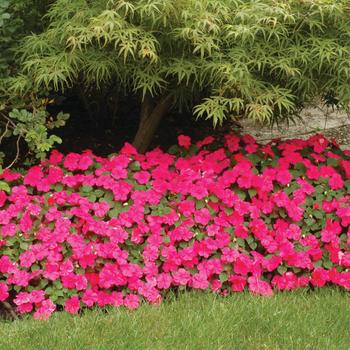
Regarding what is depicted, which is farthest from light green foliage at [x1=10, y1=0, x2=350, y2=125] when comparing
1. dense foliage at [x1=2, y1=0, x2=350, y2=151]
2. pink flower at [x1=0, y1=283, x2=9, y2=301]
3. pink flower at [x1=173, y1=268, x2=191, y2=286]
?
pink flower at [x1=0, y1=283, x2=9, y2=301]

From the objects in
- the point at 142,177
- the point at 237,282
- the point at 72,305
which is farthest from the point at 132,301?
the point at 142,177

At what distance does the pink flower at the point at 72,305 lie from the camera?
3.50 meters

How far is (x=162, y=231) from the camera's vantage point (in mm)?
3818

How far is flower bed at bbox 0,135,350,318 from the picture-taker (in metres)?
3.61

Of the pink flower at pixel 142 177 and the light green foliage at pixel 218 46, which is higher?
the light green foliage at pixel 218 46

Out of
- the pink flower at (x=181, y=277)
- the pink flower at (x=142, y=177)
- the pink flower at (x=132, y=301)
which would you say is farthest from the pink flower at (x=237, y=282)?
the pink flower at (x=142, y=177)

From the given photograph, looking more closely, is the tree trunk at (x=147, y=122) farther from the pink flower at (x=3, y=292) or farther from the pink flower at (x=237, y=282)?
the pink flower at (x=3, y=292)

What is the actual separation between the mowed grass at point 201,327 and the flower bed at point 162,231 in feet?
0.53

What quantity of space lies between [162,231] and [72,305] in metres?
0.70

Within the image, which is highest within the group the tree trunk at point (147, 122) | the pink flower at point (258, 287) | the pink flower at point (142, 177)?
the tree trunk at point (147, 122)

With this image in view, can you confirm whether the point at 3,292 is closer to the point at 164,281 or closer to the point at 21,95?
the point at 164,281

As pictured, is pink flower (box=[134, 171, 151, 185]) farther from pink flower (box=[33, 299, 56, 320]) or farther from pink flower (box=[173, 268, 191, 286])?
pink flower (box=[33, 299, 56, 320])

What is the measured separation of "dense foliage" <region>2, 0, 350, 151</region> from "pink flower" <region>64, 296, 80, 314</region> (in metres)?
1.29

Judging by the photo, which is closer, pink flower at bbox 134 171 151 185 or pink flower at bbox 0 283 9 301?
pink flower at bbox 0 283 9 301
